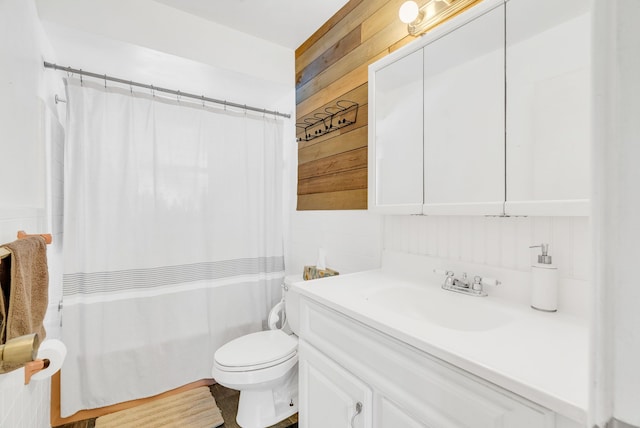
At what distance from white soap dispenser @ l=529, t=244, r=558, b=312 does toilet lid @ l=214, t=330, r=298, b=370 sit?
124 centimetres

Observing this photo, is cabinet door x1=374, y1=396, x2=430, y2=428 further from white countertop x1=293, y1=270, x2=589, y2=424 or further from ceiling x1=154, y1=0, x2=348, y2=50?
ceiling x1=154, y1=0, x2=348, y2=50

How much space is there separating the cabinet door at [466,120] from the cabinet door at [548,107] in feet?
0.14

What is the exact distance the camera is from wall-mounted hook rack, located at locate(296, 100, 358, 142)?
66.6 inches

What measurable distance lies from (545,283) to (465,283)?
0.27m

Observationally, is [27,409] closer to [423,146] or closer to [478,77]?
[423,146]

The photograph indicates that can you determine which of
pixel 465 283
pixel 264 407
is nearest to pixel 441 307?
pixel 465 283

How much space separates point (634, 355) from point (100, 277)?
7.17ft

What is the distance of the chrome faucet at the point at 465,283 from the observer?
3.54 feet

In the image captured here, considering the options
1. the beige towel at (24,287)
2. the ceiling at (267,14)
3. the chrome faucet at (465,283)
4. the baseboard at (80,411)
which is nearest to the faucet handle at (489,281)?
the chrome faucet at (465,283)

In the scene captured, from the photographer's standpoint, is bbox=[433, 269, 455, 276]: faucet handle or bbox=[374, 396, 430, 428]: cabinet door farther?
bbox=[433, 269, 455, 276]: faucet handle

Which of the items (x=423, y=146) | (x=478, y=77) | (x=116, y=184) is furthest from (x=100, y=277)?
(x=478, y=77)

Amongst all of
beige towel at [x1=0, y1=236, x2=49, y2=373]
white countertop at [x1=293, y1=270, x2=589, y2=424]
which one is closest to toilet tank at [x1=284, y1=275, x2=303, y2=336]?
white countertop at [x1=293, y1=270, x2=589, y2=424]

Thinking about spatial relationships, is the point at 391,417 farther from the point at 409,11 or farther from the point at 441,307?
the point at 409,11

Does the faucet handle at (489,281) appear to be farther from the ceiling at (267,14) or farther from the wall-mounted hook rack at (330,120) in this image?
the ceiling at (267,14)
